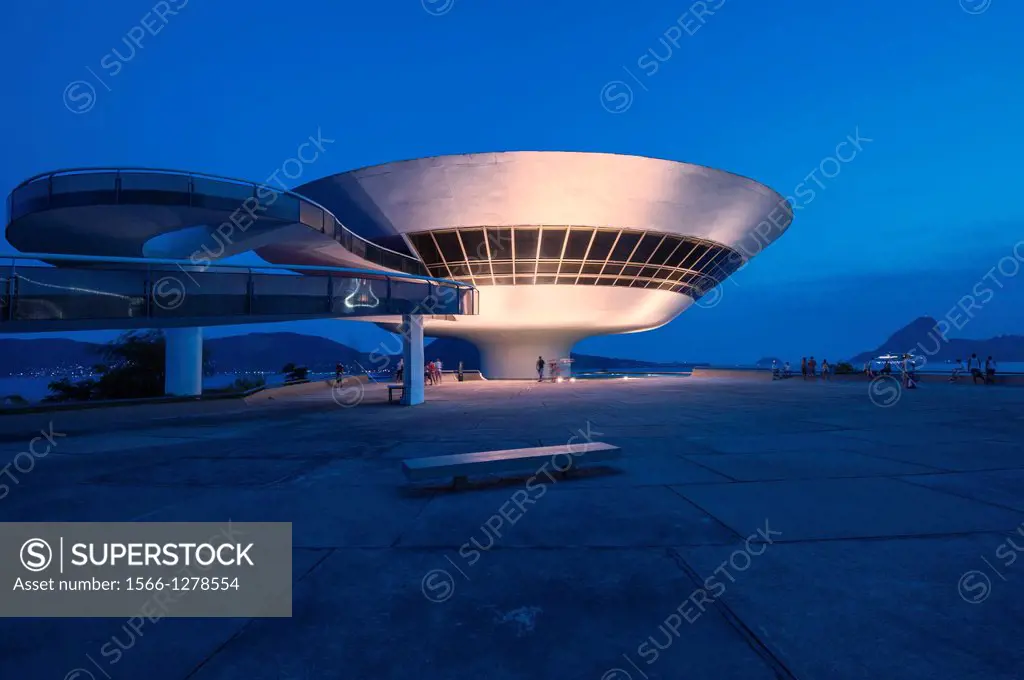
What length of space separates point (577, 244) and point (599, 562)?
3038 cm

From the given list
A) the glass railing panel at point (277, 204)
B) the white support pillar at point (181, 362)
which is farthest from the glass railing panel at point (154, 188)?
the white support pillar at point (181, 362)

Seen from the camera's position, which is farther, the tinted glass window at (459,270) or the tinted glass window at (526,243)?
the tinted glass window at (459,270)

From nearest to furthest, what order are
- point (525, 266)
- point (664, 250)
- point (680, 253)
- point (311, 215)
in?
point (311, 215)
point (525, 266)
point (664, 250)
point (680, 253)

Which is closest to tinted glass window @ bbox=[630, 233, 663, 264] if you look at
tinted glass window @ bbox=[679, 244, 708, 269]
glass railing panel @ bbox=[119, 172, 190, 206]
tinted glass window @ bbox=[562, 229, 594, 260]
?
tinted glass window @ bbox=[562, 229, 594, 260]

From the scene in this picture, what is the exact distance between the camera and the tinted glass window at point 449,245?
3280cm

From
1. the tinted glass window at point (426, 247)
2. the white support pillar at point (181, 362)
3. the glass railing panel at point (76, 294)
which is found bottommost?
the white support pillar at point (181, 362)

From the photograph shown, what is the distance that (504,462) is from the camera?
6.96 meters

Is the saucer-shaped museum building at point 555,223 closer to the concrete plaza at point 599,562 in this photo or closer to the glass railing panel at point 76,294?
the glass railing panel at point 76,294

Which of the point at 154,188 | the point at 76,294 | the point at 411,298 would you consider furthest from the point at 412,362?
the point at 76,294

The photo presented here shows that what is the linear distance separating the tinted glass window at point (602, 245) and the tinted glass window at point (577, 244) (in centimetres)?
45

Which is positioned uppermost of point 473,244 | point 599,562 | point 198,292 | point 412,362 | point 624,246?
point 624,246

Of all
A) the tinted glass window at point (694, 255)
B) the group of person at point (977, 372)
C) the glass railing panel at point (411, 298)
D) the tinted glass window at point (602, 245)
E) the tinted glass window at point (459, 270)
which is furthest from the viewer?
the tinted glass window at point (694, 255)

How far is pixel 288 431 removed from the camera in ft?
42.1

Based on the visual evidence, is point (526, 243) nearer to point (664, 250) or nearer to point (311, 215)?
point (664, 250)
